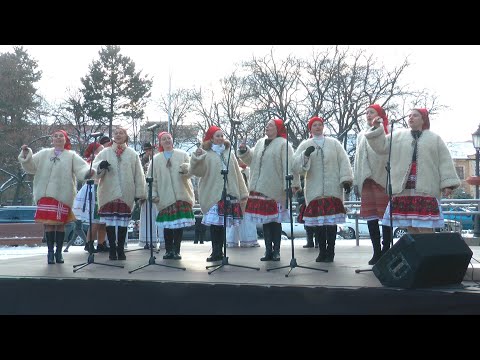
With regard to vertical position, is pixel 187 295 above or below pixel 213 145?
below

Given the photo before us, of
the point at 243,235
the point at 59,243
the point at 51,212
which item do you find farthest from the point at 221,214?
the point at 243,235

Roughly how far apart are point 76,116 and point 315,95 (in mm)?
14281

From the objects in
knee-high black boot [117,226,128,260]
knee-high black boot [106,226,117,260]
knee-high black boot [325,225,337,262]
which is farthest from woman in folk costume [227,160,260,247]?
knee-high black boot [325,225,337,262]

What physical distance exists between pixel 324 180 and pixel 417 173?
1.09 metres

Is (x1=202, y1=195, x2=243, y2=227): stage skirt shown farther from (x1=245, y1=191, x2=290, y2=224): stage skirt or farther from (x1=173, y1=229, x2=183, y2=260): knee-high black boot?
(x1=173, y1=229, x2=183, y2=260): knee-high black boot

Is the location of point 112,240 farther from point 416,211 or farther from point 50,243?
point 416,211

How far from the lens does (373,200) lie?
6.71 m

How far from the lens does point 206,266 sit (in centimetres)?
702

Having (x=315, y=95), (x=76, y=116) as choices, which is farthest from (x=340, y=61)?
(x=76, y=116)

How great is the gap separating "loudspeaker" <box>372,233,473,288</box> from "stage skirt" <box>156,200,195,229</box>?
2.97m

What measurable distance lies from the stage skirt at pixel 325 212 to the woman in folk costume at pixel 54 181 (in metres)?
2.78

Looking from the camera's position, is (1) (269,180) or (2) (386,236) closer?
(2) (386,236)

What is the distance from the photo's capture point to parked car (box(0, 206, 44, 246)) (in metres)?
17.8
